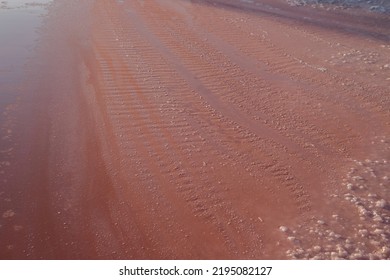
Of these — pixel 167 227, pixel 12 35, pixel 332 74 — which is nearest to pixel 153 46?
pixel 12 35

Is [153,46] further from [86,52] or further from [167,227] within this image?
[167,227]

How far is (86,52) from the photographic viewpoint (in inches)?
309

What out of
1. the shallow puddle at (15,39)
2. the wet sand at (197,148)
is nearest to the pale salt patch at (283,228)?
the wet sand at (197,148)

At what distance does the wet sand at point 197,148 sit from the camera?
4.03 metres

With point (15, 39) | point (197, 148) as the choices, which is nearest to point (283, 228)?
point (197, 148)

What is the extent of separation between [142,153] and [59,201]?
124 cm

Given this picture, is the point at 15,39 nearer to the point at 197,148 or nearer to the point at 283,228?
the point at 197,148

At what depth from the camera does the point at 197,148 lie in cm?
527


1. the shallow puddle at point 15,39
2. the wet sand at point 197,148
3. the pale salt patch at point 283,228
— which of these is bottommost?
the pale salt patch at point 283,228

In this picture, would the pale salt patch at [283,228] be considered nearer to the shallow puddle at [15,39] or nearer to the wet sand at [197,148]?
the wet sand at [197,148]

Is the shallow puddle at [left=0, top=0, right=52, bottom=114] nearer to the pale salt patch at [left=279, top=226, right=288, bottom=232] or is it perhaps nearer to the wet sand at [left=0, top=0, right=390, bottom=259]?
the wet sand at [left=0, top=0, right=390, bottom=259]

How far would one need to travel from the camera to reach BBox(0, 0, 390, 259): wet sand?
403cm
